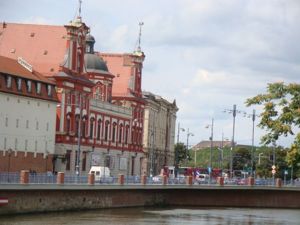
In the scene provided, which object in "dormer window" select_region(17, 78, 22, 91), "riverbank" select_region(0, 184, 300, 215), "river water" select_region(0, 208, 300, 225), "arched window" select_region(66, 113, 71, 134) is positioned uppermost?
"dormer window" select_region(17, 78, 22, 91)

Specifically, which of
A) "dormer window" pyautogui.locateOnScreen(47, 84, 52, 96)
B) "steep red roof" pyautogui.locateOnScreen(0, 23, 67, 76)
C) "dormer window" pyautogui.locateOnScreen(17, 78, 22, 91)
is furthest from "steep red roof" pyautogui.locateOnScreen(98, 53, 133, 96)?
"dormer window" pyautogui.locateOnScreen(17, 78, 22, 91)

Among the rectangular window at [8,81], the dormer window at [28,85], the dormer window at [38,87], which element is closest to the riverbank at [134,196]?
the rectangular window at [8,81]

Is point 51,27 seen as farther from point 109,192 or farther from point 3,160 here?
point 109,192

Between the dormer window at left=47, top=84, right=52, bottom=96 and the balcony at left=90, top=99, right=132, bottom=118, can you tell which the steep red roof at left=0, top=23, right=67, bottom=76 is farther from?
the balcony at left=90, top=99, right=132, bottom=118

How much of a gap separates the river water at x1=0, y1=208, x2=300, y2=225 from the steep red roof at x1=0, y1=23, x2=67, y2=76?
1263 inches

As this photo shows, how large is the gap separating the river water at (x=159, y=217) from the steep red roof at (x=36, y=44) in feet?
105

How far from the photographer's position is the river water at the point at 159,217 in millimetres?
69875

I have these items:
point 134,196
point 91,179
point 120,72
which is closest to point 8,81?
point 134,196

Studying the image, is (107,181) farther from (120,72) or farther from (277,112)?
(120,72)

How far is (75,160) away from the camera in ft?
402

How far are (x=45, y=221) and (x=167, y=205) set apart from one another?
36.4 metres

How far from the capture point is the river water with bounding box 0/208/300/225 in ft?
229

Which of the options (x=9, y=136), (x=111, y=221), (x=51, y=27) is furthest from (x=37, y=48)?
(x=111, y=221)

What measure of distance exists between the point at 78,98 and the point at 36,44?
946 cm
